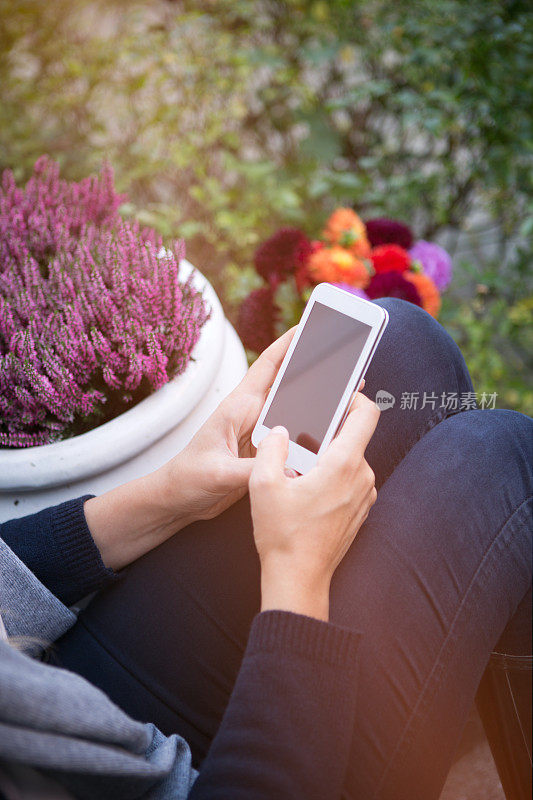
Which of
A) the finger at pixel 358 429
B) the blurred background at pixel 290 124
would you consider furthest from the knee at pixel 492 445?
the blurred background at pixel 290 124

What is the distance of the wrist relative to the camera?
0.80 m

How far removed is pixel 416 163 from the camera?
2574 millimetres

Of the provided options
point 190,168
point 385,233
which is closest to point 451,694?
point 385,233

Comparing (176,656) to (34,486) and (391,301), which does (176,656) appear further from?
(391,301)

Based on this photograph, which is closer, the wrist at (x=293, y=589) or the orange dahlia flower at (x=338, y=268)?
the wrist at (x=293, y=589)

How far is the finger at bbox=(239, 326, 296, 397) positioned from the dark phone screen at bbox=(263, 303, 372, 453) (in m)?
0.03

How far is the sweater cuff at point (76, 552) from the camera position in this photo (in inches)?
39.8

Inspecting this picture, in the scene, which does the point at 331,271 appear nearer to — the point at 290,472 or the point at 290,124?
the point at 290,472

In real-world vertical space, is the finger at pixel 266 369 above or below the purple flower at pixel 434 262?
above

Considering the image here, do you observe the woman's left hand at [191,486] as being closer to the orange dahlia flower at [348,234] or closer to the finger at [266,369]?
the finger at [266,369]

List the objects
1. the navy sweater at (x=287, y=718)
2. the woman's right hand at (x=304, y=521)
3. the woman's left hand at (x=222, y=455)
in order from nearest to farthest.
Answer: the navy sweater at (x=287, y=718), the woman's right hand at (x=304, y=521), the woman's left hand at (x=222, y=455)

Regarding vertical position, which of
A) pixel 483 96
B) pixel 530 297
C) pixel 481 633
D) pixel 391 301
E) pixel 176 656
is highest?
pixel 483 96

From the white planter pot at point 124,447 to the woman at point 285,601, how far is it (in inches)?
3.3

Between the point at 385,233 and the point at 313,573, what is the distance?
1065 mm
